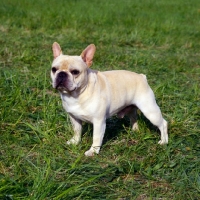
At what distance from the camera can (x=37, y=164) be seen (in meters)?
3.21

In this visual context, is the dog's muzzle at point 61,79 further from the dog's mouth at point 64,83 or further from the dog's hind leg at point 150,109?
the dog's hind leg at point 150,109

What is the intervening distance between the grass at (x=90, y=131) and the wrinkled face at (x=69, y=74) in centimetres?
55

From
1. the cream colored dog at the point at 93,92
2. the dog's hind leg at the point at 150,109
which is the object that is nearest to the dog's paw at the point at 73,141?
the cream colored dog at the point at 93,92

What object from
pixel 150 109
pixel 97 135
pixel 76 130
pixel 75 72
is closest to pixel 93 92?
pixel 75 72

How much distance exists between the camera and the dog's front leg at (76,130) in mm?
3770

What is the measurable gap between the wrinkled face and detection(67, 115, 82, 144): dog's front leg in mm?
403

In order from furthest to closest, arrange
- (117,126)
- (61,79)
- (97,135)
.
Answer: (117,126)
(97,135)
(61,79)

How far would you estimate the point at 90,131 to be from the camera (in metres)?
4.05

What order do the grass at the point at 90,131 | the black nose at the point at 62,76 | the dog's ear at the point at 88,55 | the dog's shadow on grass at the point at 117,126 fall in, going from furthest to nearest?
the dog's shadow on grass at the point at 117,126 → the dog's ear at the point at 88,55 → the black nose at the point at 62,76 → the grass at the point at 90,131

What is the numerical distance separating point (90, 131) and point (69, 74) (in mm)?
903

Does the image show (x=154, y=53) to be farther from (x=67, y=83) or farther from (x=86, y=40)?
(x=67, y=83)

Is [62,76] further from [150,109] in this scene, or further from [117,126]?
[117,126]

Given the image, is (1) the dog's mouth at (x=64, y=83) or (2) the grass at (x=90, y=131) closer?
(2) the grass at (x=90, y=131)

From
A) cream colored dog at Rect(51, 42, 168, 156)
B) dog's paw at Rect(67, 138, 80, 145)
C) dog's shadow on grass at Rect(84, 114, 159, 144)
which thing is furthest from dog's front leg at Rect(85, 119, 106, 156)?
dog's shadow on grass at Rect(84, 114, 159, 144)
